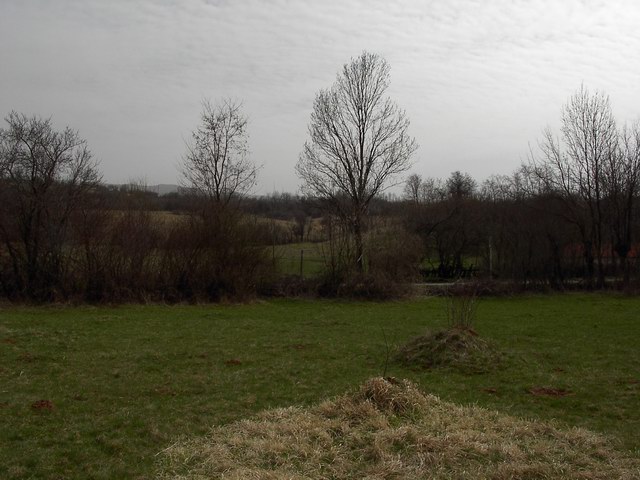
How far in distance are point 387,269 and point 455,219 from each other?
10196 mm

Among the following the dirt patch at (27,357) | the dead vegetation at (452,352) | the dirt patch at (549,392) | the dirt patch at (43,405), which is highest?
the dead vegetation at (452,352)

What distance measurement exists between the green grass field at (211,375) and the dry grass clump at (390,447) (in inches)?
20.0

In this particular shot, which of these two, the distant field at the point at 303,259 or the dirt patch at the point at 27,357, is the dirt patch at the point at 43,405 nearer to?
the dirt patch at the point at 27,357

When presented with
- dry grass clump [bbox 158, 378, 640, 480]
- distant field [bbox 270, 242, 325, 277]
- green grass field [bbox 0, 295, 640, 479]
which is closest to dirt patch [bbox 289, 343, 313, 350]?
green grass field [bbox 0, 295, 640, 479]

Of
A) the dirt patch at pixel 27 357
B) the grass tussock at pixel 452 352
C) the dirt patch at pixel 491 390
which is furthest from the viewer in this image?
the grass tussock at pixel 452 352

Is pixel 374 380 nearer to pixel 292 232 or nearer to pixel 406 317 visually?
pixel 406 317

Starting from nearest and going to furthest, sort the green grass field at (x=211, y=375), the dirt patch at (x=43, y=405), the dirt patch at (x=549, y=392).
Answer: the green grass field at (x=211, y=375) → the dirt patch at (x=43, y=405) → the dirt patch at (x=549, y=392)

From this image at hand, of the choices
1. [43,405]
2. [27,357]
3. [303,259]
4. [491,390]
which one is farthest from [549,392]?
[303,259]

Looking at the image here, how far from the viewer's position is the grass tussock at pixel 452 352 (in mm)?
9617

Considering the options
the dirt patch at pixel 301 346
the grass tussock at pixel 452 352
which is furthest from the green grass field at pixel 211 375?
the grass tussock at pixel 452 352

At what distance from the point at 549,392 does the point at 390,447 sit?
3.87 metres

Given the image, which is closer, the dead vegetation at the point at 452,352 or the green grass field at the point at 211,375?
the green grass field at the point at 211,375

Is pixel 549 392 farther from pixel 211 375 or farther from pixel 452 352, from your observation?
pixel 211 375

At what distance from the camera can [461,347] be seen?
32.8 ft
